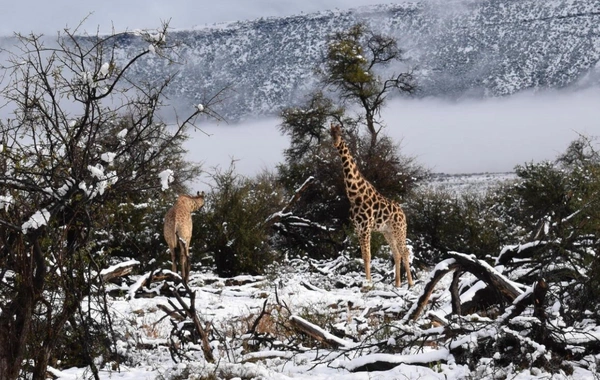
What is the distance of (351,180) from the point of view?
12.9 meters

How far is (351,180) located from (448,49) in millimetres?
55675

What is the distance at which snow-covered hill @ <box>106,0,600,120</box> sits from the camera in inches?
2499

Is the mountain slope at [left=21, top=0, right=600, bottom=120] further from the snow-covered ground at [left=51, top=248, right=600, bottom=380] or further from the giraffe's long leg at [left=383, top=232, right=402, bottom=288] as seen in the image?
the snow-covered ground at [left=51, top=248, right=600, bottom=380]

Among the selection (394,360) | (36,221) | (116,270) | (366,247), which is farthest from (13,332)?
(366,247)

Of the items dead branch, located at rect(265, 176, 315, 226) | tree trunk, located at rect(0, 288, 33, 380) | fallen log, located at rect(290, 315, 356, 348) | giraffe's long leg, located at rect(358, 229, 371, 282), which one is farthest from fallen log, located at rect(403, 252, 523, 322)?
dead branch, located at rect(265, 176, 315, 226)

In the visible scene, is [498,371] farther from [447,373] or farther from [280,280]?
[280,280]

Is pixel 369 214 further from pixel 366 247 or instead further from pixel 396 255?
pixel 396 255

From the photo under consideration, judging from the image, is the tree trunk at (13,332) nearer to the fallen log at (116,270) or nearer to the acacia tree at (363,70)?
the fallen log at (116,270)

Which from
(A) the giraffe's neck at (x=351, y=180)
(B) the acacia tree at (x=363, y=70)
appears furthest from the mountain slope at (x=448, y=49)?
(A) the giraffe's neck at (x=351, y=180)

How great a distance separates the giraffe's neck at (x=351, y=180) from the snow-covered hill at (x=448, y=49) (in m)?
46.3

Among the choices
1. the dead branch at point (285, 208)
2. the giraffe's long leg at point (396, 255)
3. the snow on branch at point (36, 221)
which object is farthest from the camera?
the dead branch at point (285, 208)

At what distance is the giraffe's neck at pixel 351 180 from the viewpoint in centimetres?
1274

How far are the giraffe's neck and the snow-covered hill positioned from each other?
46.3 meters

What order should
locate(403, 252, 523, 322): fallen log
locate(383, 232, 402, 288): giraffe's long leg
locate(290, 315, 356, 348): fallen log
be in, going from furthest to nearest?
locate(383, 232, 402, 288): giraffe's long leg
locate(403, 252, 523, 322): fallen log
locate(290, 315, 356, 348): fallen log
